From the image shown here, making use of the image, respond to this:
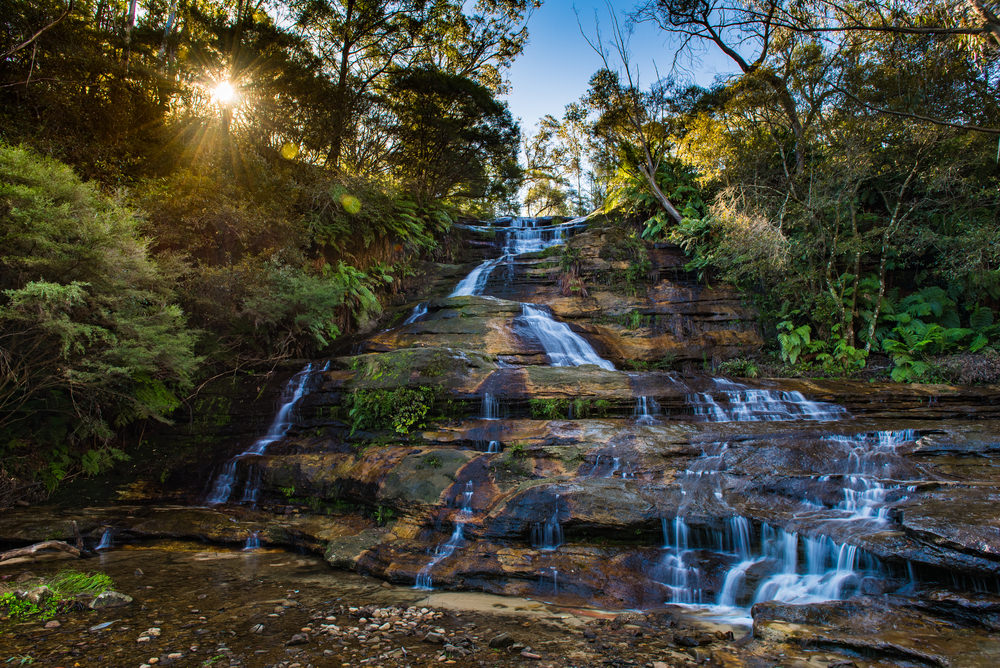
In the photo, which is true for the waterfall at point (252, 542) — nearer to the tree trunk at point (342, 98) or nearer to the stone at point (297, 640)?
the stone at point (297, 640)

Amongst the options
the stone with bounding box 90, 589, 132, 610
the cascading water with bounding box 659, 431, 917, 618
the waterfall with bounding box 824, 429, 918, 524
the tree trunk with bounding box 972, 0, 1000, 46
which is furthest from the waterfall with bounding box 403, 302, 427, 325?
the tree trunk with bounding box 972, 0, 1000, 46

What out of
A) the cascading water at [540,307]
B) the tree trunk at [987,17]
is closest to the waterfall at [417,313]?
the cascading water at [540,307]

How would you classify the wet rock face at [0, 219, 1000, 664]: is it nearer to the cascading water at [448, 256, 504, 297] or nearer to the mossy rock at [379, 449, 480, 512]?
the mossy rock at [379, 449, 480, 512]

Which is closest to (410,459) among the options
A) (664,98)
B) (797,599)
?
(797,599)

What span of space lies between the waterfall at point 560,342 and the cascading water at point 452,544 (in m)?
5.48

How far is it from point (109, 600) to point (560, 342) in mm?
9802

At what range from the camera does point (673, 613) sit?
4383 millimetres

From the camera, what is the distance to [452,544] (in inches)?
230

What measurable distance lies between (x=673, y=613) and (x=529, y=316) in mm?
9278

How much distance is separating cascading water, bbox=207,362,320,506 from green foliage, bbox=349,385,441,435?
161 cm

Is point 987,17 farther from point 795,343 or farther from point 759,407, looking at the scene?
point 795,343

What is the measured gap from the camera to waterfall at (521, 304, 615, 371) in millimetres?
11625

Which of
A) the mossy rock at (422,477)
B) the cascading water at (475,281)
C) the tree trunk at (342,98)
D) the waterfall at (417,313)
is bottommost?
the mossy rock at (422,477)

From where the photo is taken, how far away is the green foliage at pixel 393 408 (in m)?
8.41
